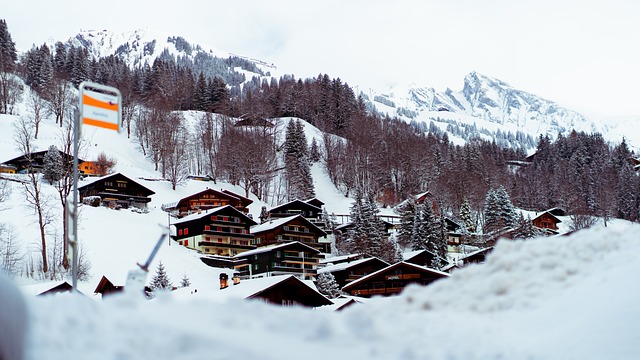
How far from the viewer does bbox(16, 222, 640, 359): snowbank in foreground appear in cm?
138

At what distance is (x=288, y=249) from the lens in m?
34.8

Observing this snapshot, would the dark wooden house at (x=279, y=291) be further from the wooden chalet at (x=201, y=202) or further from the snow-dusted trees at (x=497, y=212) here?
the snow-dusted trees at (x=497, y=212)

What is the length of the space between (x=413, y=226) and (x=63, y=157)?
24877mm

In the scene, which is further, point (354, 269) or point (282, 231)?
point (282, 231)

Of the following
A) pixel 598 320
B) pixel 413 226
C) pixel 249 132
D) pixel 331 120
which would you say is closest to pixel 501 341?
pixel 598 320

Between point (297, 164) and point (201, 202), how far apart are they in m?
18.0

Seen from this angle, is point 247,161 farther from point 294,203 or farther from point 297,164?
point 294,203

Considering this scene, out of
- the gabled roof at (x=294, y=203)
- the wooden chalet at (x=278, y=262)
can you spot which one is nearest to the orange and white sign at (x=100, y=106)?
the wooden chalet at (x=278, y=262)

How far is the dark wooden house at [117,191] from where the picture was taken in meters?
41.2

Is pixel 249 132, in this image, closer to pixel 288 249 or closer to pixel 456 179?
pixel 456 179

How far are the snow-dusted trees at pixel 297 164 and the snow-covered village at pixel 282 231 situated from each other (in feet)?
0.75

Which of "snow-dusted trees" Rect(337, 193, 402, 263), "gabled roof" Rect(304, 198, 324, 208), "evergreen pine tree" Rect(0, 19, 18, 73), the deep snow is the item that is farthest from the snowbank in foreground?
"evergreen pine tree" Rect(0, 19, 18, 73)

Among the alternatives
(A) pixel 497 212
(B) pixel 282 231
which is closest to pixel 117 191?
(B) pixel 282 231

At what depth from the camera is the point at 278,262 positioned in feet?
112
